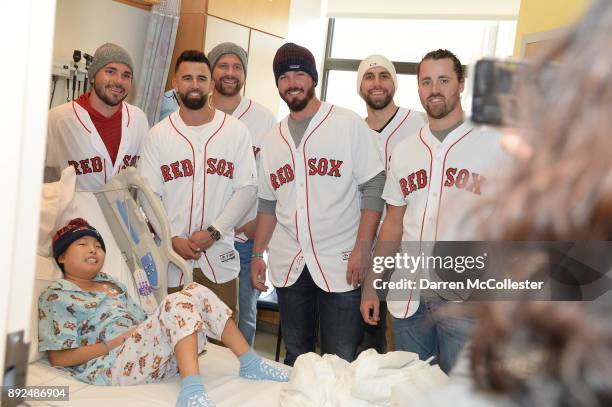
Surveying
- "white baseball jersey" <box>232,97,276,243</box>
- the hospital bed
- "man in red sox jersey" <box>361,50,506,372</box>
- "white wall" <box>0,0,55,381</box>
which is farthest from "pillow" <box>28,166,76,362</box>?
"white wall" <box>0,0,55,381</box>

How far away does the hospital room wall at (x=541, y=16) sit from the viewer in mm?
3100

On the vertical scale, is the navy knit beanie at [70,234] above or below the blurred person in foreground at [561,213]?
below

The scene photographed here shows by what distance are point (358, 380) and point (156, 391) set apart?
0.81m

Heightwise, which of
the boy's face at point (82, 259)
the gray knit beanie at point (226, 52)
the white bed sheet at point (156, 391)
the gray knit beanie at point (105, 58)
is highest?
the gray knit beanie at point (226, 52)

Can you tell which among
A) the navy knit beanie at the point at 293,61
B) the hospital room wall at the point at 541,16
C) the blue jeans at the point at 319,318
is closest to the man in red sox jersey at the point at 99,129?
the navy knit beanie at the point at 293,61

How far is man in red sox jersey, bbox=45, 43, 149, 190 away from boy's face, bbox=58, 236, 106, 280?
634 millimetres

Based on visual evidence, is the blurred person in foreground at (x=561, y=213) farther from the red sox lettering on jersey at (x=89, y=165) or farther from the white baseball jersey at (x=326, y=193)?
the red sox lettering on jersey at (x=89, y=165)

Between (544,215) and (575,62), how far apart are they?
0.40ft

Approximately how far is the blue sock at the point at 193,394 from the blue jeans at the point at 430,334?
0.87 meters

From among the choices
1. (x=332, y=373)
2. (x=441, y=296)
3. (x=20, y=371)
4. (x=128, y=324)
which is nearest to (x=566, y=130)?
(x=20, y=371)

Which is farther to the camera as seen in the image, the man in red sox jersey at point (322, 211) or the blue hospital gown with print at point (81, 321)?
the man in red sox jersey at point (322, 211)

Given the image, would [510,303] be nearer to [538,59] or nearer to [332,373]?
[538,59]

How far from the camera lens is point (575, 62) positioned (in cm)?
53

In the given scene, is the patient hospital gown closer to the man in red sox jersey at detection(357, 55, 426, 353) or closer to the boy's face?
the boy's face
